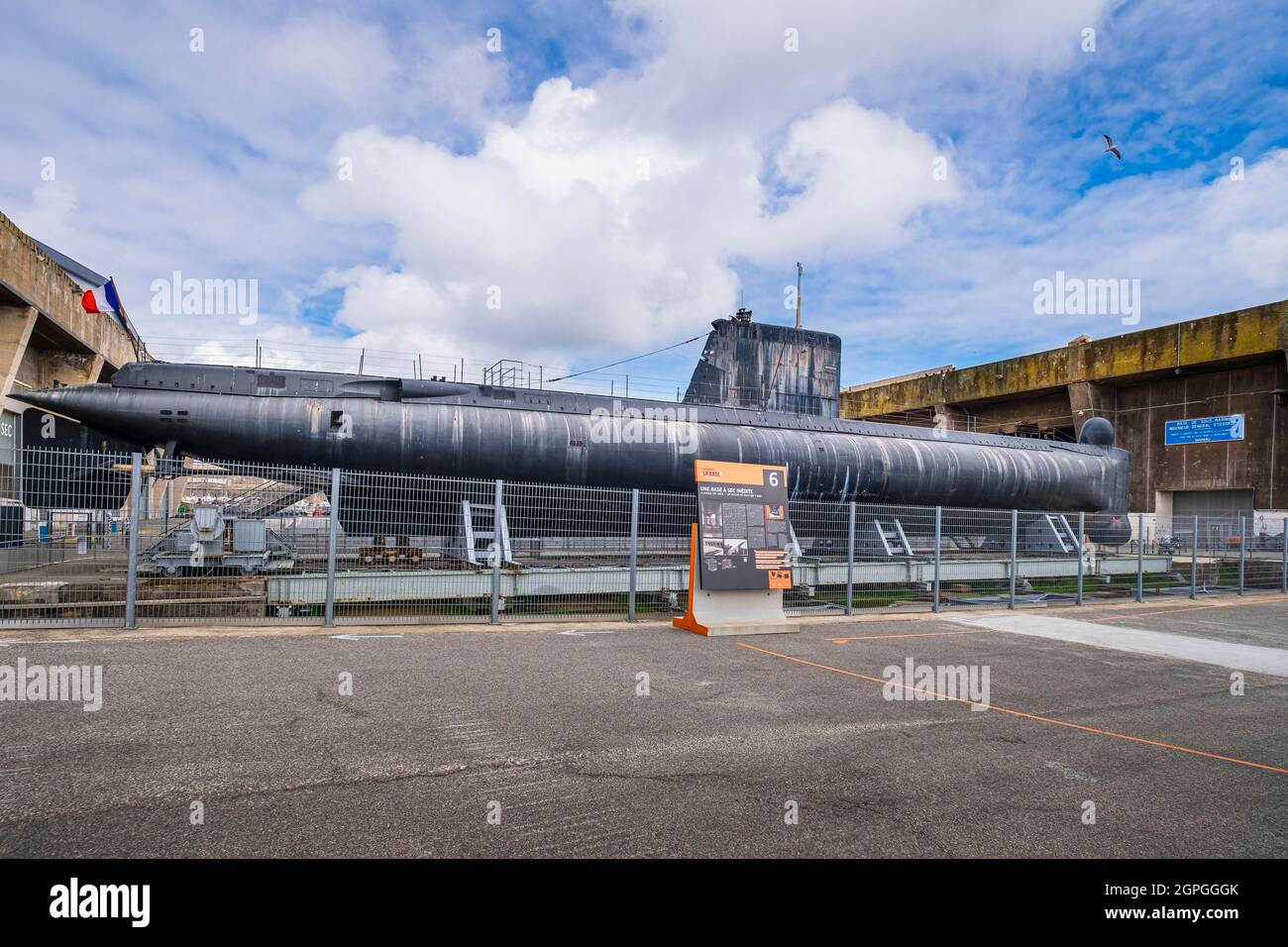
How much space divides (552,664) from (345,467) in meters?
7.81

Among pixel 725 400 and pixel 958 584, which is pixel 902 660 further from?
pixel 725 400

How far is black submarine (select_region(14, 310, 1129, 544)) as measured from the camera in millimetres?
12781

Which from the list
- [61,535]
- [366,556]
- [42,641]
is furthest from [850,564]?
[61,535]

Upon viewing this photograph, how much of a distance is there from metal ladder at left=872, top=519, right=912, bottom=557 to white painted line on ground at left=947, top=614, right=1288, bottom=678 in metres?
2.53

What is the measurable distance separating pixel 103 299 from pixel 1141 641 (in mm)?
29792

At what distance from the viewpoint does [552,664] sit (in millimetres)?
7723

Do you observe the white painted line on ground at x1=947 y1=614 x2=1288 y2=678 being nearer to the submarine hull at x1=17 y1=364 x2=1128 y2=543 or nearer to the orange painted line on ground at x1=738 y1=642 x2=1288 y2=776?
the orange painted line on ground at x1=738 y1=642 x2=1288 y2=776

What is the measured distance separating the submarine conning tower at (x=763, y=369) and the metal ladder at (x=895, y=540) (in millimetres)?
4384

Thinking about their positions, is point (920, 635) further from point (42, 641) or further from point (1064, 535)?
point (1064, 535)

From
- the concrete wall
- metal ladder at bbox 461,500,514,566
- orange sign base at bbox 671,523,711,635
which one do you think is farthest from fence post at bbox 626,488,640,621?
the concrete wall

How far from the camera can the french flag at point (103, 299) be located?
23.3 metres
